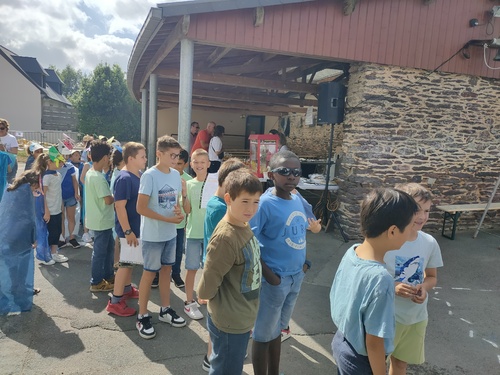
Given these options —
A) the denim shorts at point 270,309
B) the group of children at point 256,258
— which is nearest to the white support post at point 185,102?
the group of children at point 256,258

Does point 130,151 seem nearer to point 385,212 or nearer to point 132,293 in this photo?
point 132,293

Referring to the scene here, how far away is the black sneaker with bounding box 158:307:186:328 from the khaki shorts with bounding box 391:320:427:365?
193 cm

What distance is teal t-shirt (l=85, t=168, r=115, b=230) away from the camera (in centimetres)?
379

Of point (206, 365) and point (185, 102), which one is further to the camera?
point (185, 102)

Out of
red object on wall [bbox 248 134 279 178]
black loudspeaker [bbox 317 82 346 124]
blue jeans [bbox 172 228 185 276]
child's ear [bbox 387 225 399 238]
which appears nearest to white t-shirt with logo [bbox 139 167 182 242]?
blue jeans [bbox 172 228 185 276]

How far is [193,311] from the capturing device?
11.4ft

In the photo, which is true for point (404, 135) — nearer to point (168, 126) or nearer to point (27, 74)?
point (168, 126)

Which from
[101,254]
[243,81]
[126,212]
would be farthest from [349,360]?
[243,81]

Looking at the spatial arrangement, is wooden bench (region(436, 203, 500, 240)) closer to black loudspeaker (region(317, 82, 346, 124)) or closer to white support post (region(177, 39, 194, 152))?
black loudspeaker (region(317, 82, 346, 124))

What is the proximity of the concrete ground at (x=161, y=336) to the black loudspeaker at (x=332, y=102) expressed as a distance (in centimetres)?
332

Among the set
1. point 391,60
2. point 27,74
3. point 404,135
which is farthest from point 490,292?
point 27,74

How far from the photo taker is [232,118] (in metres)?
17.2

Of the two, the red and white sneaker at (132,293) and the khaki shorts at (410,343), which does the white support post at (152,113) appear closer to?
the red and white sneaker at (132,293)

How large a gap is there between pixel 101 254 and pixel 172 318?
1199mm
